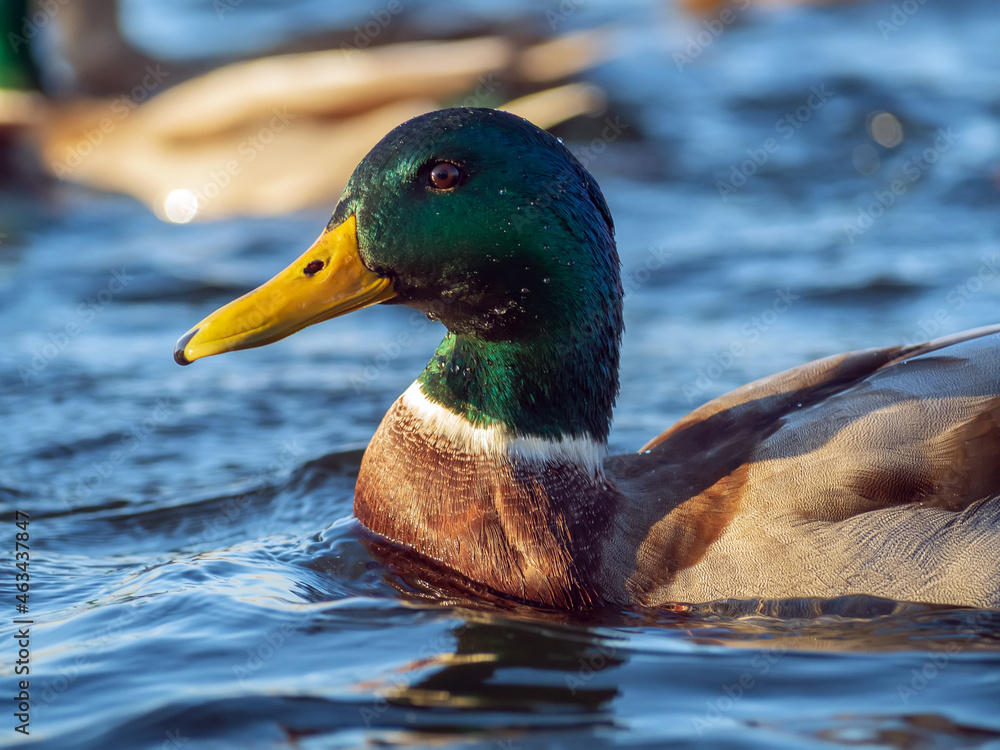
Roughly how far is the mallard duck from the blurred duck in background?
6.10 meters

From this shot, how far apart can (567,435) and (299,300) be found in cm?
101

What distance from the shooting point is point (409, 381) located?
23.7ft

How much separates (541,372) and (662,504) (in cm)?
59

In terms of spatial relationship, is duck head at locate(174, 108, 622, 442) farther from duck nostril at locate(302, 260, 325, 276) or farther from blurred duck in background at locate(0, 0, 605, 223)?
blurred duck in background at locate(0, 0, 605, 223)

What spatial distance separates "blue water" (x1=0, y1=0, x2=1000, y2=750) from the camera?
12.1 ft

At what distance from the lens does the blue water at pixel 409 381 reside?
370 centimetres

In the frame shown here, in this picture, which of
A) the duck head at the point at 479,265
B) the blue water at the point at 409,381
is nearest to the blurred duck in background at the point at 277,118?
the blue water at the point at 409,381

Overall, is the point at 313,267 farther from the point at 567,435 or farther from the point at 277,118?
the point at 277,118

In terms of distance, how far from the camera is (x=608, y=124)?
1191 centimetres

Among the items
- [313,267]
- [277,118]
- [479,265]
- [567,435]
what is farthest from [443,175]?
[277,118]

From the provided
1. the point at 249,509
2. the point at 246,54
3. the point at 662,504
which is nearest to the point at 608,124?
the point at 246,54

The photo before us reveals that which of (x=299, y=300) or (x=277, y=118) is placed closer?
(x=299, y=300)

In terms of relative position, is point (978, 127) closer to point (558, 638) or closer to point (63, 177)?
point (63, 177)

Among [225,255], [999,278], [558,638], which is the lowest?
[558,638]
